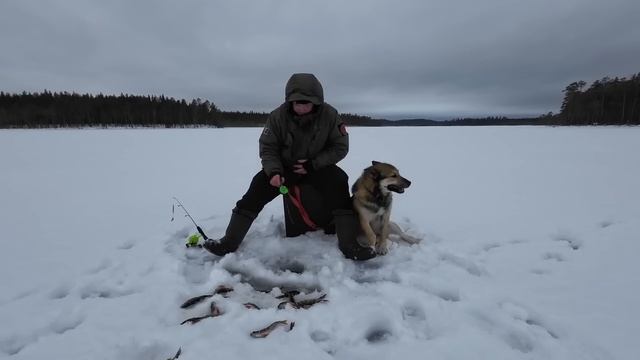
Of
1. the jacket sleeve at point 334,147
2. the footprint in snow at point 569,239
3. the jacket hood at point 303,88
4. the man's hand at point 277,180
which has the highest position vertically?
the jacket hood at point 303,88

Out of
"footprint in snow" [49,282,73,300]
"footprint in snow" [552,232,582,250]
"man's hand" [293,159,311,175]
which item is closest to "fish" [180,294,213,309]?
"footprint in snow" [49,282,73,300]

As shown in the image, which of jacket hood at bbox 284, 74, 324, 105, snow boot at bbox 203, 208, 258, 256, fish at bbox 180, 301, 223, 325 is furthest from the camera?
snow boot at bbox 203, 208, 258, 256

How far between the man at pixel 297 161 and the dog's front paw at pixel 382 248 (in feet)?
1.33

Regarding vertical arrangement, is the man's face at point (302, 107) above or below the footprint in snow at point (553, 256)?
above

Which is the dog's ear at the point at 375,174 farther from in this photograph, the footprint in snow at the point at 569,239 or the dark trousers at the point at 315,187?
the footprint in snow at the point at 569,239

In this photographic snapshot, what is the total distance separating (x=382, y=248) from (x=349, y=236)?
1.48ft

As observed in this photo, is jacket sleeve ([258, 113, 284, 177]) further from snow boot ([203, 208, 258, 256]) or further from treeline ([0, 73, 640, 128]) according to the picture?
treeline ([0, 73, 640, 128])

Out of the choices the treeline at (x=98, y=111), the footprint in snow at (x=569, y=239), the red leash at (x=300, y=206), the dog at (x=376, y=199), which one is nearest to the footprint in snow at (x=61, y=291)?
the red leash at (x=300, y=206)

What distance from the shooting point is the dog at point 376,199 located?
384 centimetres

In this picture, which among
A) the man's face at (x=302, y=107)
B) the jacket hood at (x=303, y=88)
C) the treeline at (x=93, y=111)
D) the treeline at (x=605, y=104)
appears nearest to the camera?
the jacket hood at (x=303, y=88)

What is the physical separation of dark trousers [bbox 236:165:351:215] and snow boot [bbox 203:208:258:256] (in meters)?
0.08

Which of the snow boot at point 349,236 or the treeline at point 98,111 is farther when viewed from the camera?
the treeline at point 98,111

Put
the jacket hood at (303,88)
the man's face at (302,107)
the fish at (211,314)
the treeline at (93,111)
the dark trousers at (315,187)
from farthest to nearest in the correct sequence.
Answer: the treeline at (93,111) < the dark trousers at (315,187) < the man's face at (302,107) < the jacket hood at (303,88) < the fish at (211,314)

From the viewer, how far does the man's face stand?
3.66 meters
